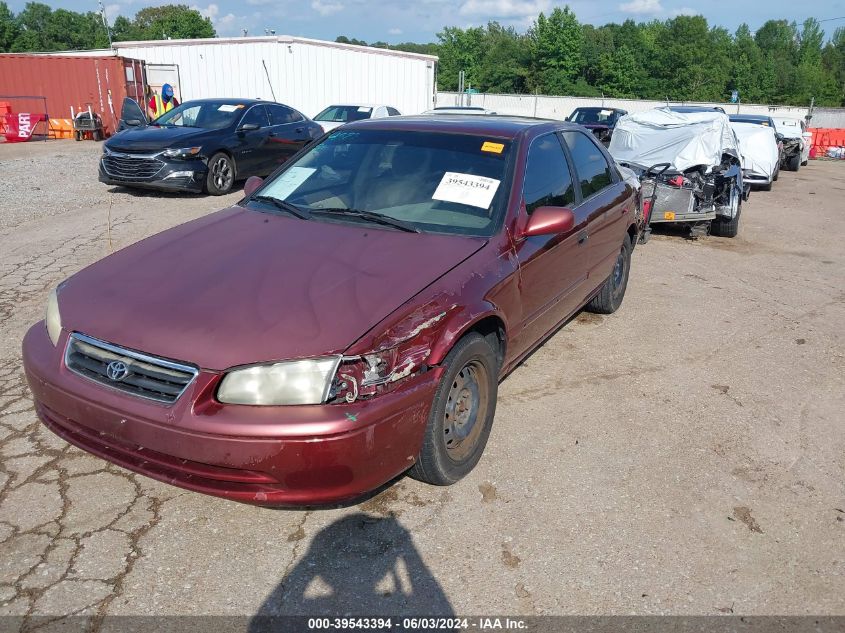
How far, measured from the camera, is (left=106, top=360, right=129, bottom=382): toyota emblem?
2.63 m

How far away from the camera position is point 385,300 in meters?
2.81

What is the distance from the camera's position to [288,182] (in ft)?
13.7

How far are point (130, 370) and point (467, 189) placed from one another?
196cm

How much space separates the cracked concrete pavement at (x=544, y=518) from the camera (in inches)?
101

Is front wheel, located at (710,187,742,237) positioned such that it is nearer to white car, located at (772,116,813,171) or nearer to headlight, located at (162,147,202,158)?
headlight, located at (162,147,202,158)

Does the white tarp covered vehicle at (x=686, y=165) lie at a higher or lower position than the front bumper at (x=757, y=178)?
higher

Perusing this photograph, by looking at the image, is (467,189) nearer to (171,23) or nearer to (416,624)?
(416,624)

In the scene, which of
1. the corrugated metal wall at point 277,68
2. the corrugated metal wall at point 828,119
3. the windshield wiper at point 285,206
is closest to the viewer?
the windshield wiper at point 285,206

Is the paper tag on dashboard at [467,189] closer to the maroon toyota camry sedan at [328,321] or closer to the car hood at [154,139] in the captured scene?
the maroon toyota camry sedan at [328,321]

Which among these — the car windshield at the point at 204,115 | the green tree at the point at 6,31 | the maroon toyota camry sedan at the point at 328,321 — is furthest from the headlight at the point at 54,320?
the green tree at the point at 6,31

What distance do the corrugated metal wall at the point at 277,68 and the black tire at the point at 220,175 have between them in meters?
14.0

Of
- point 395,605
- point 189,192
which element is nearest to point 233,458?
point 395,605

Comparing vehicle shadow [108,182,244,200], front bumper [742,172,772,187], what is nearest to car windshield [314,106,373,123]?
vehicle shadow [108,182,244,200]

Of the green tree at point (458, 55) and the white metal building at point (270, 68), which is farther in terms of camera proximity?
the green tree at point (458, 55)
